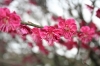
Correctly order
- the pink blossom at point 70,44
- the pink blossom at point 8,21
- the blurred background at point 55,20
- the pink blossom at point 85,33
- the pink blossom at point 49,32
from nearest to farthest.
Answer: the pink blossom at point 8,21
the pink blossom at point 49,32
the pink blossom at point 85,33
the blurred background at point 55,20
the pink blossom at point 70,44

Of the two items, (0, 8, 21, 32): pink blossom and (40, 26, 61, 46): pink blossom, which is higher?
(0, 8, 21, 32): pink blossom

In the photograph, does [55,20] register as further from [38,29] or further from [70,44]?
[38,29]

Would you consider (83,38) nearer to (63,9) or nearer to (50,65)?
(63,9)

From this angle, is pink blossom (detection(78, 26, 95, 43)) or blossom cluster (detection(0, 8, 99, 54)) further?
pink blossom (detection(78, 26, 95, 43))

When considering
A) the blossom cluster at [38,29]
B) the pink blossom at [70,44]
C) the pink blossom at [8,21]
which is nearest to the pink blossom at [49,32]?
the blossom cluster at [38,29]

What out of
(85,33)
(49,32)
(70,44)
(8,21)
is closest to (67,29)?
(49,32)

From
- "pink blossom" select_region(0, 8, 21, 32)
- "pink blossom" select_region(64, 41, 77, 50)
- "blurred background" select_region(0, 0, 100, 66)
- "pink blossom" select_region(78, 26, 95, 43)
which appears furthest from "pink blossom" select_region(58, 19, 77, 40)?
"pink blossom" select_region(64, 41, 77, 50)

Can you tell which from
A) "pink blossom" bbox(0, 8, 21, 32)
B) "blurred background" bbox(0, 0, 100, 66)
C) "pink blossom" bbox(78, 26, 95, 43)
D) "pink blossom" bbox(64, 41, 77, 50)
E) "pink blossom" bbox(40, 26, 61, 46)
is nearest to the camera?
"pink blossom" bbox(0, 8, 21, 32)

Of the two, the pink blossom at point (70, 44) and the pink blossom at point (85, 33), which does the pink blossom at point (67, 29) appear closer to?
the pink blossom at point (85, 33)

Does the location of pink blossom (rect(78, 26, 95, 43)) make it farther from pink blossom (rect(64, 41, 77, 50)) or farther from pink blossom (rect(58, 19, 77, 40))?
pink blossom (rect(64, 41, 77, 50))
